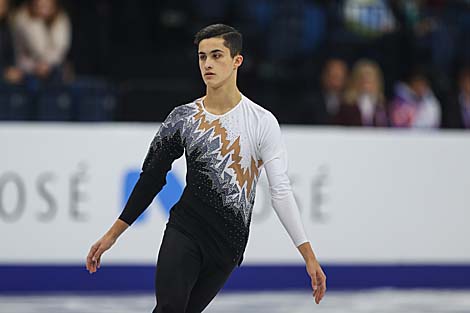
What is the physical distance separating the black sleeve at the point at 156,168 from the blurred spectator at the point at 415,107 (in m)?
5.91

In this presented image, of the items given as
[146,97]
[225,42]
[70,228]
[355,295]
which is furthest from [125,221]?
[146,97]

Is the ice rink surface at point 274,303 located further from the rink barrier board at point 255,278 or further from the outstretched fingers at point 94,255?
the outstretched fingers at point 94,255

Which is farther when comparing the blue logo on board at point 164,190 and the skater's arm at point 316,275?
the blue logo on board at point 164,190

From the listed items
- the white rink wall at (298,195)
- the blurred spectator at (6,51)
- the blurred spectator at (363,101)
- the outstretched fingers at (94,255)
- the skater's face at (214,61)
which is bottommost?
the white rink wall at (298,195)

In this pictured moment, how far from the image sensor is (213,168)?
4746 millimetres

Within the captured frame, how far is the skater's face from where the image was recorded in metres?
4.69

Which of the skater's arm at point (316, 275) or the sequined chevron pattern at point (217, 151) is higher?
the sequined chevron pattern at point (217, 151)

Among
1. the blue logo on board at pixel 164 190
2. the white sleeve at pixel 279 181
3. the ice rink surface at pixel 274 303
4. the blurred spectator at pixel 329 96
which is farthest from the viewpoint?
the blurred spectator at pixel 329 96

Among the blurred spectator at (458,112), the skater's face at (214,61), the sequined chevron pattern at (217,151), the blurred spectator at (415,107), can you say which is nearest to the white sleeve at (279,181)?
the sequined chevron pattern at (217,151)

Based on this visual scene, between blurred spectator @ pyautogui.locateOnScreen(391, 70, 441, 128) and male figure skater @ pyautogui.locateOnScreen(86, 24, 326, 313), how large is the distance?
5832mm

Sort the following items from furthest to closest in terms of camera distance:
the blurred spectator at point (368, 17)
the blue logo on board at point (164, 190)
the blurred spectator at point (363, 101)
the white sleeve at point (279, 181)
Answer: the blurred spectator at point (368, 17), the blurred spectator at point (363, 101), the blue logo on board at point (164, 190), the white sleeve at point (279, 181)

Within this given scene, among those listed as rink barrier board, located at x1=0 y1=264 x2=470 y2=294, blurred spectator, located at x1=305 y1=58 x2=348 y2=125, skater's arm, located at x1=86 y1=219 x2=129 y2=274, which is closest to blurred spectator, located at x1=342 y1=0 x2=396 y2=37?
blurred spectator, located at x1=305 y1=58 x2=348 y2=125

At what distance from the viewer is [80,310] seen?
7.89 metres

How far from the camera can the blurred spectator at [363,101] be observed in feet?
32.9
